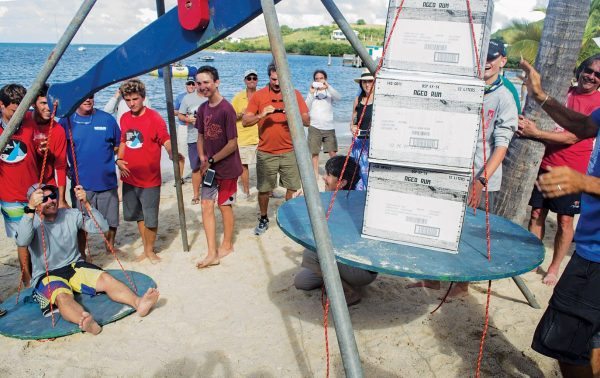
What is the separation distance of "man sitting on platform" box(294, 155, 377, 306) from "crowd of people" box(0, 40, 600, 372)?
0.04 ft

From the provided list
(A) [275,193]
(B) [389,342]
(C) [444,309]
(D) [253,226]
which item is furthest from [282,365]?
(A) [275,193]

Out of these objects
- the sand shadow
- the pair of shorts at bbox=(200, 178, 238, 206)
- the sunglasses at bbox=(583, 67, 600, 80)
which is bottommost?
the sand shadow

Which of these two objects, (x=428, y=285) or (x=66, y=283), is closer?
(x=66, y=283)

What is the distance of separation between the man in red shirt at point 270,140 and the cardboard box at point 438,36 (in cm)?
341

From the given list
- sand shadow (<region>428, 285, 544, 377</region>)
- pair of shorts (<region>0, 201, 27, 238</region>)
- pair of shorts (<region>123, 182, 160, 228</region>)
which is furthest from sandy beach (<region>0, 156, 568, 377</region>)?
pair of shorts (<region>0, 201, 27, 238</region>)

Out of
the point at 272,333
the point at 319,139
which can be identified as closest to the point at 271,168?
the point at 319,139

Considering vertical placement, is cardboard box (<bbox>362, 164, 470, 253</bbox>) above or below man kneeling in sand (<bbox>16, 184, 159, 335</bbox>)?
above

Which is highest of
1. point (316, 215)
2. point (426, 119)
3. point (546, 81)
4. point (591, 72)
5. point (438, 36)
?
point (438, 36)

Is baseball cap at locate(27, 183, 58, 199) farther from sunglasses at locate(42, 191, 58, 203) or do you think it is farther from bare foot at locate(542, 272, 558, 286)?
bare foot at locate(542, 272, 558, 286)

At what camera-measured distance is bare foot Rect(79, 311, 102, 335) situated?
3373mm

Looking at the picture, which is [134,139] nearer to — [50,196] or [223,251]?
[50,196]

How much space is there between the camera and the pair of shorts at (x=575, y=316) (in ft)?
7.09

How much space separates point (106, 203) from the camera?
4625 millimetres

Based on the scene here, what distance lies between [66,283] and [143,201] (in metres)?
1.19
